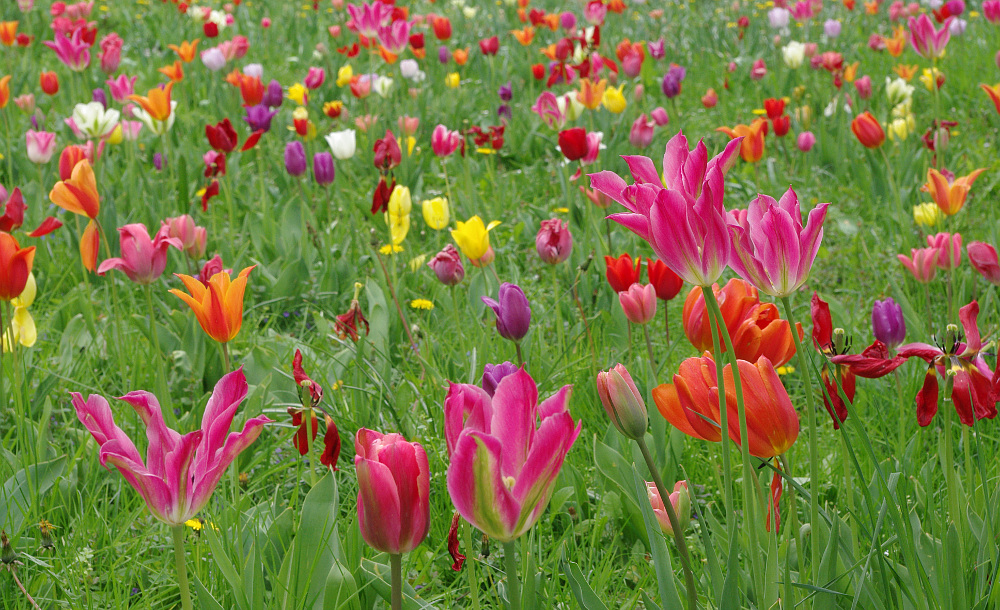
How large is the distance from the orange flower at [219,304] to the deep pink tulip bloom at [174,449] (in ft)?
1.48

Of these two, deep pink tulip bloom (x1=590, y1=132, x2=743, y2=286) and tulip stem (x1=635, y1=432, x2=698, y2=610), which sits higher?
deep pink tulip bloom (x1=590, y1=132, x2=743, y2=286)

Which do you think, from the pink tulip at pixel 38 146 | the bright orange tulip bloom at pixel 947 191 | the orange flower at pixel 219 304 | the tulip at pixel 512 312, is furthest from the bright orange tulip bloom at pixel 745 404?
the pink tulip at pixel 38 146

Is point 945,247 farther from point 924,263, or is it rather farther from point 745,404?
point 745,404

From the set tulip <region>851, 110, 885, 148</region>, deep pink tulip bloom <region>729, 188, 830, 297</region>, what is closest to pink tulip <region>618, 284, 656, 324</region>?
deep pink tulip bloom <region>729, 188, 830, 297</region>

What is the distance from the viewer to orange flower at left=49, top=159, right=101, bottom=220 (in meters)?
1.95

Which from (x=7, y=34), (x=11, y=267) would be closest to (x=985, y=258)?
(x=11, y=267)

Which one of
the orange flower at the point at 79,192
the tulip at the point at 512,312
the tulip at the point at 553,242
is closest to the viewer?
the tulip at the point at 512,312

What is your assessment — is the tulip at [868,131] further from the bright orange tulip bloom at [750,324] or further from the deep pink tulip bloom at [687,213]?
the deep pink tulip bloom at [687,213]

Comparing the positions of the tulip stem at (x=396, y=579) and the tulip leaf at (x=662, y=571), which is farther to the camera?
the tulip leaf at (x=662, y=571)

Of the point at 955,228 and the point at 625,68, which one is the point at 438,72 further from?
the point at 955,228

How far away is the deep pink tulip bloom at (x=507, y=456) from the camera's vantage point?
0.72 meters

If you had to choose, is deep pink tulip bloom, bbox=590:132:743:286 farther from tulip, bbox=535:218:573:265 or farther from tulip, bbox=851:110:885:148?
tulip, bbox=851:110:885:148

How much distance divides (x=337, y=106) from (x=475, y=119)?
1.04 meters

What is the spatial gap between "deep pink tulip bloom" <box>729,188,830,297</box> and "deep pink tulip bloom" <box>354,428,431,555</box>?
0.39 m
